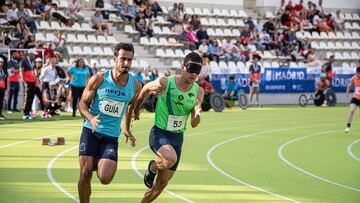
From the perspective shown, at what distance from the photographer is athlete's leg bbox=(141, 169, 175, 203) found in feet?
31.6

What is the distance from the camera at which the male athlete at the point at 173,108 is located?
32.3 ft

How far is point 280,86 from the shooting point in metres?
40.3

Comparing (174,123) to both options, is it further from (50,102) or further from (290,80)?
(290,80)

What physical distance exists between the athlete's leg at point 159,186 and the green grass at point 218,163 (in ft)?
4.51

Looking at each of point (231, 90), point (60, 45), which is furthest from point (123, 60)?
point (231, 90)

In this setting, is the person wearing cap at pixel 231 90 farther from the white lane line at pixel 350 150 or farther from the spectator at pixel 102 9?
the white lane line at pixel 350 150

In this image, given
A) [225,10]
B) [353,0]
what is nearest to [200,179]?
[225,10]

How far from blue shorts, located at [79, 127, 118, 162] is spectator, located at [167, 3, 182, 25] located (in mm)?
30732

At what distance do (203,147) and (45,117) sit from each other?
9.65 metres

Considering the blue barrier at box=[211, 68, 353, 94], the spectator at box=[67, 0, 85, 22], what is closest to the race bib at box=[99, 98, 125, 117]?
the spectator at box=[67, 0, 85, 22]

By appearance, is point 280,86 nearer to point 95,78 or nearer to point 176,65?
point 176,65

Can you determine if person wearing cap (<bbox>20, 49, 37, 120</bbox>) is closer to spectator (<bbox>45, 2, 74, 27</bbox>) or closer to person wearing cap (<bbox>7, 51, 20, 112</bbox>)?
person wearing cap (<bbox>7, 51, 20, 112</bbox>)

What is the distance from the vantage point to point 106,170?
902cm

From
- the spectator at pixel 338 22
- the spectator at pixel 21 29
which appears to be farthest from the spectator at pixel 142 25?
the spectator at pixel 338 22
